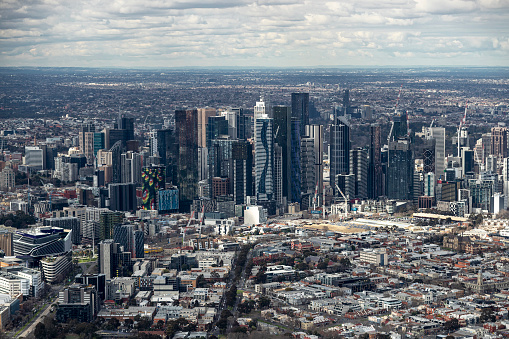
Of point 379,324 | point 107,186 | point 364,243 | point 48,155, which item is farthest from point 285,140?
point 379,324

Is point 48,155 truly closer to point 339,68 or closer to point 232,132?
point 232,132

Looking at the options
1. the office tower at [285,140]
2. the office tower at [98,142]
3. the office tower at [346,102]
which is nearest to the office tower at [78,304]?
the office tower at [285,140]

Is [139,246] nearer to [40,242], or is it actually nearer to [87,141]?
[40,242]

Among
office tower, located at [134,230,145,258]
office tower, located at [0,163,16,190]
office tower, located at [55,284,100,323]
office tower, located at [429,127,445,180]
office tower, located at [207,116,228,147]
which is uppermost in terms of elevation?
office tower, located at [207,116,228,147]

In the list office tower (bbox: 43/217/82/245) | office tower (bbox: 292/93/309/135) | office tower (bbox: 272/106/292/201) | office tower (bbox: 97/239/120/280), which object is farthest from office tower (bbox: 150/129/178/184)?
office tower (bbox: 97/239/120/280)

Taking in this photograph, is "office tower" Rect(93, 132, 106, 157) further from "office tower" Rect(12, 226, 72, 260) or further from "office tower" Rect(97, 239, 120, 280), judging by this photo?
"office tower" Rect(97, 239, 120, 280)

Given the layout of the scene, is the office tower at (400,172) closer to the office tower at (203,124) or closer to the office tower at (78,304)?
the office tower at (203,124)

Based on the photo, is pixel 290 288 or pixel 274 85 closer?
pixel 290 288
